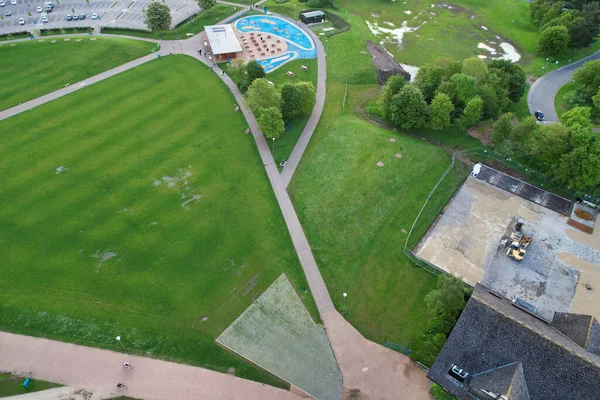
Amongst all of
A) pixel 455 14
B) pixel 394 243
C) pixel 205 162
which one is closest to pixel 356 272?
pixel 394 243

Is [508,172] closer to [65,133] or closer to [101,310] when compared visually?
[101,310]

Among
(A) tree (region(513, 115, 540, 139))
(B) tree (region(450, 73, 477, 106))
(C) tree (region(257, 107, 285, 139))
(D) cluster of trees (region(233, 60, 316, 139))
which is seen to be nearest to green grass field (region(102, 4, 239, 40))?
(D) cluster of trees (region(233, 60, 316, 139))

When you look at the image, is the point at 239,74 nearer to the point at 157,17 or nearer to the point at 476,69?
the point at 157,17

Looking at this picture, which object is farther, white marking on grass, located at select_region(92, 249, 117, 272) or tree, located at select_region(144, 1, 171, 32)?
tree, located at select_region(144, 1, 171, 32)

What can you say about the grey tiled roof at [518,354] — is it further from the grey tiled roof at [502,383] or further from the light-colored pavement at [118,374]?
the light-colored pavement at [118,374]

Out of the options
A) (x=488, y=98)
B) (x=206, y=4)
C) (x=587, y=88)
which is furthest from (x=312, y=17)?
(x=587, y=88)

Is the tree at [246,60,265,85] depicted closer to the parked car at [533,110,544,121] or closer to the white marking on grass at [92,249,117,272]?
the white marking on grass at [92,249,117,272]

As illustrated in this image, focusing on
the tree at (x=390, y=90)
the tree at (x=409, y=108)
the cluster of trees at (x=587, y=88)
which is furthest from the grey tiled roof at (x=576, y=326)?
the cluster of trees at (x=587, y=88)

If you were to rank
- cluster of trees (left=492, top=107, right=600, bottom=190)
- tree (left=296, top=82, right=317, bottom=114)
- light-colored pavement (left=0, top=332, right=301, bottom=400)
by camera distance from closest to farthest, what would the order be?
light-colored pavement (left=0, top=332, right=301, bottom=400) < cluster of trees (left=492, top=107, right=600, bottom=190) < tree (left=296, top=82, right=317, bottom=114)
